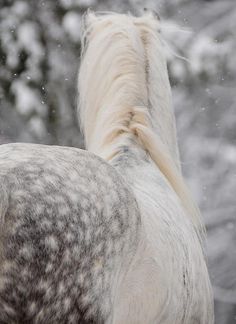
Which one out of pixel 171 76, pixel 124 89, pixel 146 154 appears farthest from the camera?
pixel 171 76

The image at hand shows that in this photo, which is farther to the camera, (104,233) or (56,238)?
(104,233)

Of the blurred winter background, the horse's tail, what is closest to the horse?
the horse's tail

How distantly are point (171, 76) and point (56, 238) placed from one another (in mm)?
4617

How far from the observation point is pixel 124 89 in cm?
308

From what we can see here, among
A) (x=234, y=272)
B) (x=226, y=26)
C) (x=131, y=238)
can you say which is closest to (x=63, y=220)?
(x=131, y=238)

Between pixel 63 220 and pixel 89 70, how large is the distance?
5.14ft

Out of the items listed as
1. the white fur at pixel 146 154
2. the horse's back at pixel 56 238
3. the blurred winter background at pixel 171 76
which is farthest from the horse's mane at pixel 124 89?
the blurred winter background at pixel 171 76

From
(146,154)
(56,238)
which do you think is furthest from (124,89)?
(56,238)

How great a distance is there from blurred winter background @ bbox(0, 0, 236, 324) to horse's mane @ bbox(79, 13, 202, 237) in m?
2.40

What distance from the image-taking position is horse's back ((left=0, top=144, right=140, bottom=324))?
170 cm

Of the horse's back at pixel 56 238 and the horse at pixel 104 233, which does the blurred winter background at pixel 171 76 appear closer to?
the horse at pixel 104 233

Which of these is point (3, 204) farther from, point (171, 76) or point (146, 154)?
point (171, 76)

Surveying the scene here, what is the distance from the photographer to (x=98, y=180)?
6.23 ft

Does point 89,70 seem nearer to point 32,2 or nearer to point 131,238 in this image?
point 131,238
